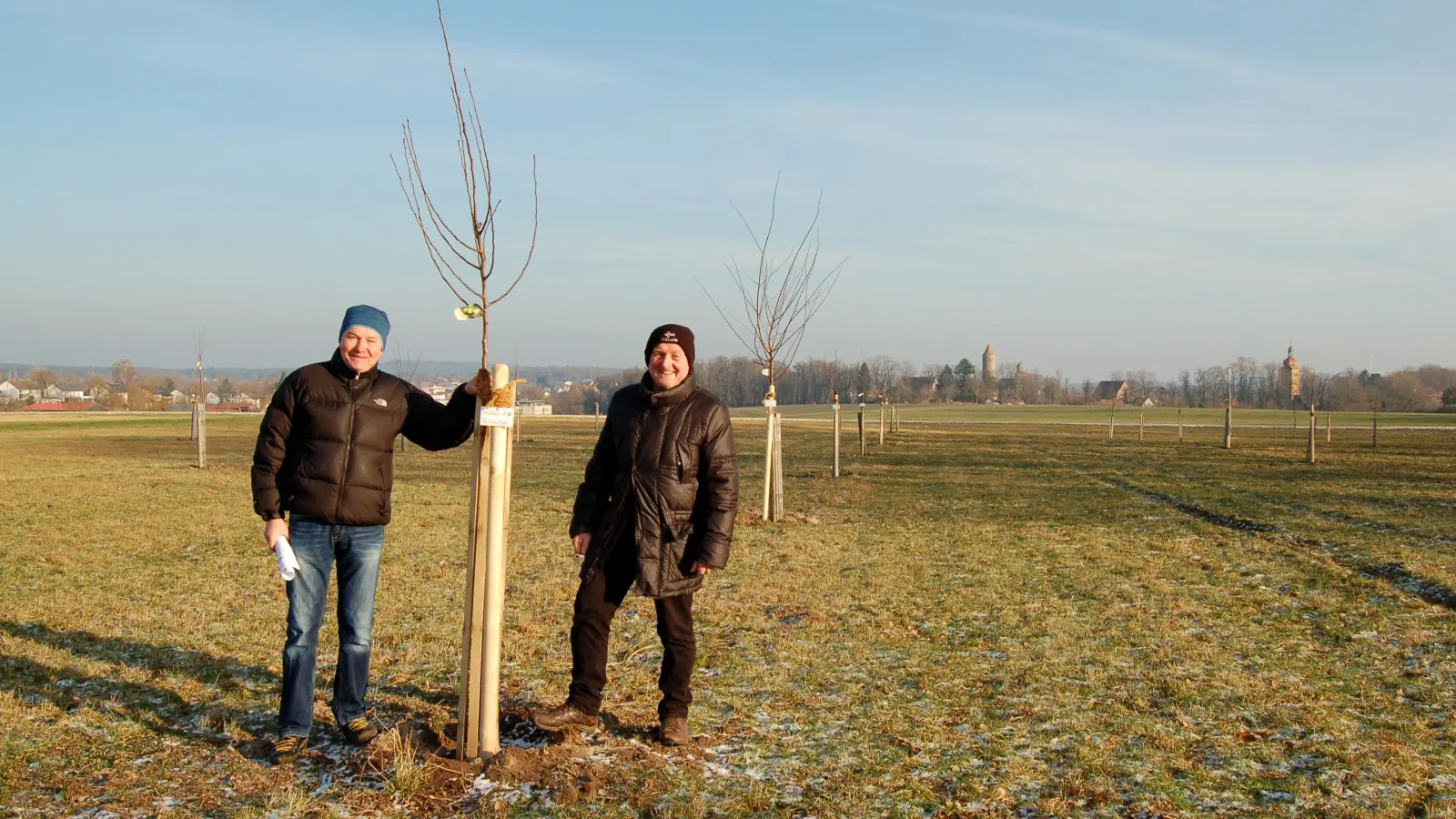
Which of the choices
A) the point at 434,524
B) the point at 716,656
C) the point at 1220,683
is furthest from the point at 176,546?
the point at 1220,683

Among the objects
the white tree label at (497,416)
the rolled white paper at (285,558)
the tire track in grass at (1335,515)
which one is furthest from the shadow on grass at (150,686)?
the tire track in grass at (1335,515)

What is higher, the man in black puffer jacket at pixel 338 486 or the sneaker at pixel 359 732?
the man in black puffer jacket at pixel 338 486

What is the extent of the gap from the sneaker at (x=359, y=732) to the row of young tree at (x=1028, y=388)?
84.6m

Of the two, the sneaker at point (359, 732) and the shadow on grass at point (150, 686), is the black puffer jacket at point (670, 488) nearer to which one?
the sneaker at point (359, 732)

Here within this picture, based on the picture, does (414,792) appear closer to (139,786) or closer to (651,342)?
(139,786)

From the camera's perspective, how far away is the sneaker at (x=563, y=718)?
14.4ft

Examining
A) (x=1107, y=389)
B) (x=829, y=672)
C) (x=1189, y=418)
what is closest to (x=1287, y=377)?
(x=1107, y=389)

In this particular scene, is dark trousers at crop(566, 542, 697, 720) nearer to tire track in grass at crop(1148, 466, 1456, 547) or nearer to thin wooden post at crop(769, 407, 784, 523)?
thin wooden post at crop(769, 407, 784, 523)

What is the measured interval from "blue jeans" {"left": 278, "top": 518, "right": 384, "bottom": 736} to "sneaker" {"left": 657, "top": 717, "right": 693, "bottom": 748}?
4.51 ft

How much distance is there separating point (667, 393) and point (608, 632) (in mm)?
1119

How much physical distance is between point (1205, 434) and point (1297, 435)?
11.5 feet

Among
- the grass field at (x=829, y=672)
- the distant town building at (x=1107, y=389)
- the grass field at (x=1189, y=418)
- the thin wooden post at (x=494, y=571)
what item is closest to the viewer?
the grass field at (x=829, y=672)

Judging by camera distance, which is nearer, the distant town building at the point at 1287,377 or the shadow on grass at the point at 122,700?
the shadow on grass at the point at 122,700

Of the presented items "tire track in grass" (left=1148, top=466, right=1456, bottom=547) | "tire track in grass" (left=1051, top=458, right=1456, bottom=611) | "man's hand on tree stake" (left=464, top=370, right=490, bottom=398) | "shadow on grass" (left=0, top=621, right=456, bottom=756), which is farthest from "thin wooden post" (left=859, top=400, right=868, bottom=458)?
"man's hand on tree stake" (left=464, top=370, right=490, bottom=398)
